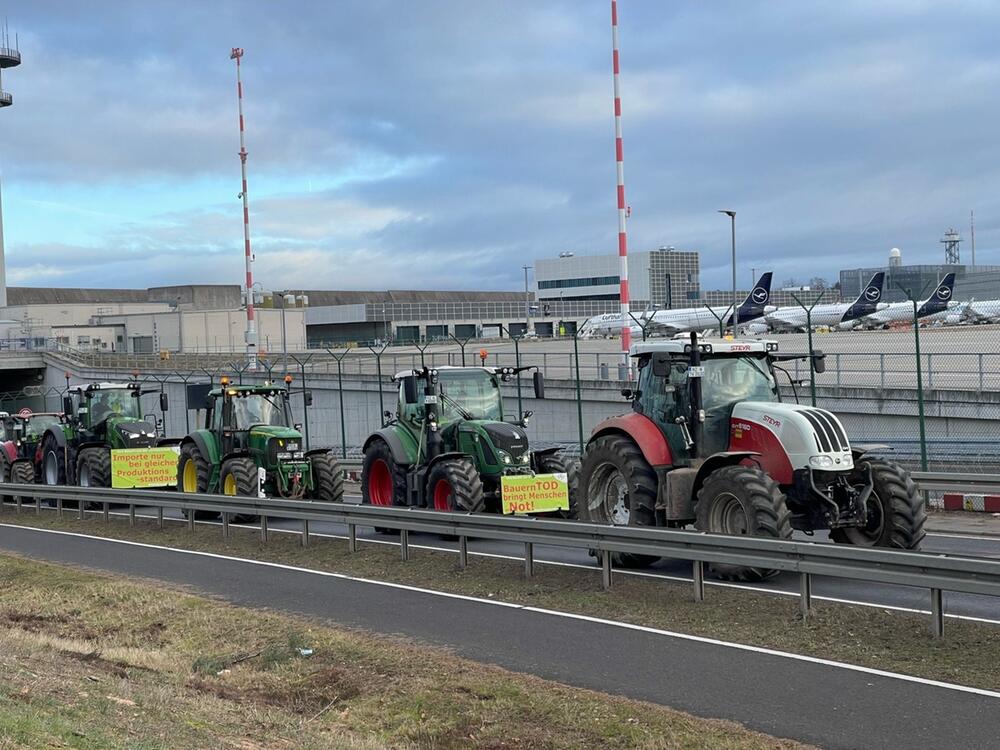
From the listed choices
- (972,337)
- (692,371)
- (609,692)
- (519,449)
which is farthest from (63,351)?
(609,692)

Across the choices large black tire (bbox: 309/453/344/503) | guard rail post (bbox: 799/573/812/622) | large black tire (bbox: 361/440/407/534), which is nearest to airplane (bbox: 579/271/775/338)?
large black tire (bbox: 309/453/344/503)

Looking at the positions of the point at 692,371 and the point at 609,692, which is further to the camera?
the point at 692,371

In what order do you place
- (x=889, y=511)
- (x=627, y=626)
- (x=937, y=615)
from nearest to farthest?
(x=937, y=615)
(x=627, y=626)
(x=889, y=511)

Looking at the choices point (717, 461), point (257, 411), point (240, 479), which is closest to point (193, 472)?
point (257, 411)

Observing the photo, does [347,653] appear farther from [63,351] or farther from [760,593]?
[63,351]

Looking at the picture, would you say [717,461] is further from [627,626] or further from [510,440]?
[510,440]

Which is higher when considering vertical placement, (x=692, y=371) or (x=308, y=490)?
(x=692, y=371)

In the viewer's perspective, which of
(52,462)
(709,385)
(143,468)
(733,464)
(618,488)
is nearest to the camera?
(733,464)

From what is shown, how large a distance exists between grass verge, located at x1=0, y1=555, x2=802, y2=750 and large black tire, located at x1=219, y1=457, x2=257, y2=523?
8.26 m

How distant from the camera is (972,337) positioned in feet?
145

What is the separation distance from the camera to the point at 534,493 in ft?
51.1

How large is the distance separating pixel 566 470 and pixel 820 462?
16.9ft

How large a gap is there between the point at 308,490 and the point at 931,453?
10.4 metres

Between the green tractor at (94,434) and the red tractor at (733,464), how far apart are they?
13664 mm
